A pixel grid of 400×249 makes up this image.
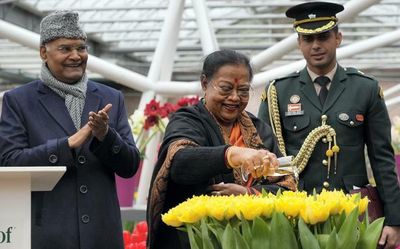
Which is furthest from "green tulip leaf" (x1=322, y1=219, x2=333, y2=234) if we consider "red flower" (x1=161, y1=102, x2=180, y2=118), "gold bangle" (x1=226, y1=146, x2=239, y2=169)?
"red flower" (x1=161, y1=102, x2=180, y2=118)

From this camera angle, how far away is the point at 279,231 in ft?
9.90

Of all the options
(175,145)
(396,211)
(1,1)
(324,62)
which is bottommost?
(396,211)

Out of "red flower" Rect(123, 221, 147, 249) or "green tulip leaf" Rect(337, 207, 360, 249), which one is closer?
"green tulip leaf" Rect(337, 207, 360, 249)

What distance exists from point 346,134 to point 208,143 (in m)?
1.22

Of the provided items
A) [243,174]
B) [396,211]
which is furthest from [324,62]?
[243,174]

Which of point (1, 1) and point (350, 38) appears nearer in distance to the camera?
point (1, 1)

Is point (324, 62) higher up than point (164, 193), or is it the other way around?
point (324, 62)

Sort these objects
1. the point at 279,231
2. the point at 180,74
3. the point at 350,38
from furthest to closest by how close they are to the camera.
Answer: the point at 180,74 < the point at 350,38 < the point at 279,231

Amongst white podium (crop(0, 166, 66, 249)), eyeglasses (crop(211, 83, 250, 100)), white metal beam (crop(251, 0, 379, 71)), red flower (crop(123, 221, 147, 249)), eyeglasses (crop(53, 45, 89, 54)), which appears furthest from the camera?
white metal beam (crop(251, 0, 379, 71))

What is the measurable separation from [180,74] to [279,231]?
30.0 m

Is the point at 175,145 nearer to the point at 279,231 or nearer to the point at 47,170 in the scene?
the point at 47,170

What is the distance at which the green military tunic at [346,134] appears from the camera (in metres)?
4.89

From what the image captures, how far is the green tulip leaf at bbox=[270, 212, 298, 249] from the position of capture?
301cm

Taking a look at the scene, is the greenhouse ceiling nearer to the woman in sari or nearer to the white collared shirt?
the white collared shirt
